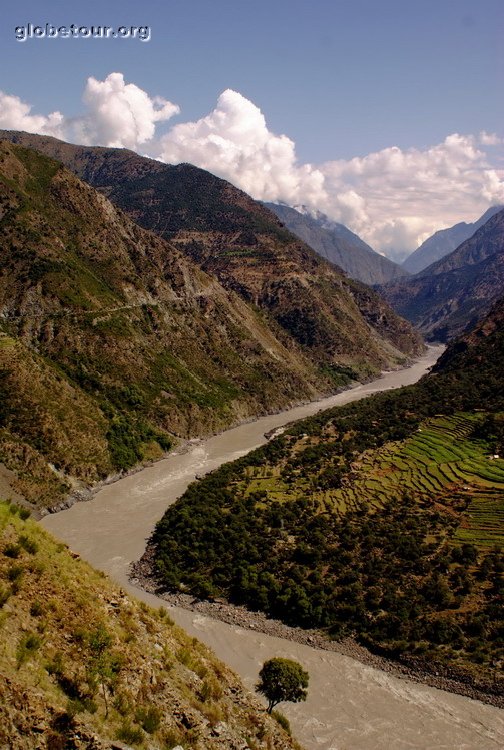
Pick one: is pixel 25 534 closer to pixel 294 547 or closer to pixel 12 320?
pixel 294 547

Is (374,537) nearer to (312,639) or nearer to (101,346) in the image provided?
(312,639)

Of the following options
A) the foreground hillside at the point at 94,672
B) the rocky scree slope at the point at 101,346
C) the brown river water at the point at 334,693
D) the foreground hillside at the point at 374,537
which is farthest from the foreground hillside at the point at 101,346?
the foreground hillside at the point at 94,672

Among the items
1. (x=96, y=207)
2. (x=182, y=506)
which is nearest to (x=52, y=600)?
(x=182, y=506)

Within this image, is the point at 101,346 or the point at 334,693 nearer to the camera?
the point at 334,693

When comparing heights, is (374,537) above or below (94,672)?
below

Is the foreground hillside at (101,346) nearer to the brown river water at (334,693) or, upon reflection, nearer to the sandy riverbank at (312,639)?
the brown river water at (334,693)

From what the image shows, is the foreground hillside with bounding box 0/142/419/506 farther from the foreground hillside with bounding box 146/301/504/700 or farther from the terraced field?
the terraced field

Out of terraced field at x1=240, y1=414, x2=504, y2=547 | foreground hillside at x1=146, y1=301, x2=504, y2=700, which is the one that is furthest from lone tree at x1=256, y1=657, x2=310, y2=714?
terraced field at x1=240, y1=414, x2=504, y2=547

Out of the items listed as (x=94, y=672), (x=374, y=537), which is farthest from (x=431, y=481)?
(x=94, y=672)
